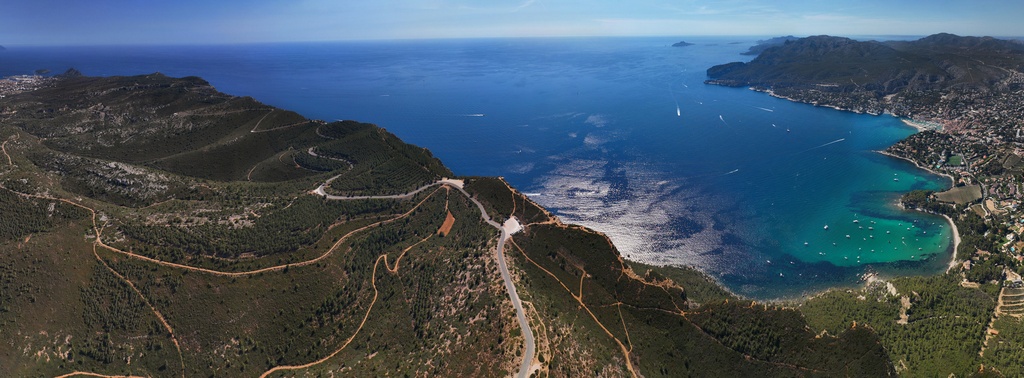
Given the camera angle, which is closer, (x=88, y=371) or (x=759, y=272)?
(x=88, y=371)

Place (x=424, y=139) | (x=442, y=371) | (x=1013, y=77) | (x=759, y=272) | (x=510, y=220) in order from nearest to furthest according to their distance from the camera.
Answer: (x=442, y=371)
(x=510, y=220)
(x=759, y=272)
(x=424, y=139)
(x=1013, y=77)

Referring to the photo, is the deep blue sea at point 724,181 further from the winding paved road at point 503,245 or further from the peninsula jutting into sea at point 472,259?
the winding paved road at point 503,245

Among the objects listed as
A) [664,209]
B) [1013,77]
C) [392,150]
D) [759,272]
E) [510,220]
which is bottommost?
[759,272]

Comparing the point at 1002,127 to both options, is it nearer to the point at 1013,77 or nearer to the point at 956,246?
the point at 1013,77

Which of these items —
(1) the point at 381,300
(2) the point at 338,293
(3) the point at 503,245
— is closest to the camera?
(2) the point at 338,293

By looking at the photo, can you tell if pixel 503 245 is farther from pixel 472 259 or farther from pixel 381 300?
pixel 381 300

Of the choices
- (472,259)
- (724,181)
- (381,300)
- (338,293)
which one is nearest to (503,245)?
A: (472,259)


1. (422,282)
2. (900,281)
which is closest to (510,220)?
(422,282)
